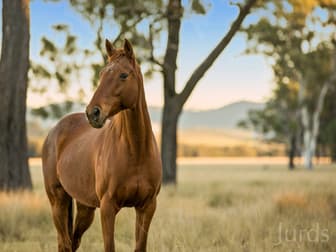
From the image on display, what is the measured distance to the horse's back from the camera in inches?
213

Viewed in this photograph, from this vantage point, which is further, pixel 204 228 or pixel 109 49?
pixel 204 228

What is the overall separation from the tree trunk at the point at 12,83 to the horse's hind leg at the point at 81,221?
5.61m

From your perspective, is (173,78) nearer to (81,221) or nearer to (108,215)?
(81,221)

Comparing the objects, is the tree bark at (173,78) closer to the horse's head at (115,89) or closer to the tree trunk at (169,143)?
the tree trunk at (169,143)

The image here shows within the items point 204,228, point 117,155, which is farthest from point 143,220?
point 204,228

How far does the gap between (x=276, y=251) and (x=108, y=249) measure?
248 centimetres

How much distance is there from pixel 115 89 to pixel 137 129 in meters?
0.52

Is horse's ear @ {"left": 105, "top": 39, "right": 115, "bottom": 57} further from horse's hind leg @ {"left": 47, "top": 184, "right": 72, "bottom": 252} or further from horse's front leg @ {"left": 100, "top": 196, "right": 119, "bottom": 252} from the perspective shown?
horse's hind leg @ {"left": 47, "top": 184, "right": 72, "bottom": 252}

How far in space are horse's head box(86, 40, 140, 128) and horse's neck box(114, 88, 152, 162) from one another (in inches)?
6.1

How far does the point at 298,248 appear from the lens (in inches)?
262

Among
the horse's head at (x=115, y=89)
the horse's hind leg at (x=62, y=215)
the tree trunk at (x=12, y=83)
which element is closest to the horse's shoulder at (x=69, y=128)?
the horse's hind leg at (x=62, y=215)

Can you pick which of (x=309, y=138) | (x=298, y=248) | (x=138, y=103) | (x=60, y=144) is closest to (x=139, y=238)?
(x=138, y=103)

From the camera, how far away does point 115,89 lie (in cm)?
437

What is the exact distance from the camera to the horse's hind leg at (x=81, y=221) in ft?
20.5
